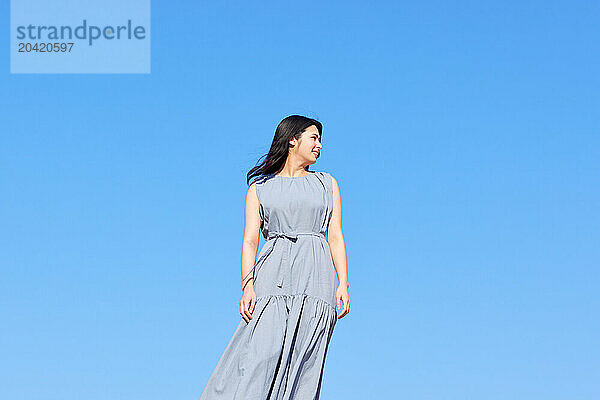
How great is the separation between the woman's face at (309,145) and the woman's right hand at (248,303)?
1.15 m

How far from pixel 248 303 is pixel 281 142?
4.45 ft

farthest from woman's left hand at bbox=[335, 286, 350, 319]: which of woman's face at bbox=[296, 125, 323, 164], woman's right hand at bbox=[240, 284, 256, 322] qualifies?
woman's face at bbox=[296, 125, 323, 164]

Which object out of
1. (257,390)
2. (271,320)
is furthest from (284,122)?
(257,390)

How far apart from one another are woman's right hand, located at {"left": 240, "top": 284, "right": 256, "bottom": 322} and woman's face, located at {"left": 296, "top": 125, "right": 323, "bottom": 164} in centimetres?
115

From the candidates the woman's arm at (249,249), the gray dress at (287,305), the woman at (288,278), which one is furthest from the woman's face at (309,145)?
the woman's arm at (249,249)

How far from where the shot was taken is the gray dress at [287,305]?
7.24 meters

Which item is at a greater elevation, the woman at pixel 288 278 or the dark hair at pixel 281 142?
the dark hair at pixel 281 142

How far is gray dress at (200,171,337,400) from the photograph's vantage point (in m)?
7.24

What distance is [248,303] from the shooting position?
7551 mm

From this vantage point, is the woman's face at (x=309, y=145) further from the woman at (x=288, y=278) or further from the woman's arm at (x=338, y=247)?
the woman's arm at (x=338, y=247)

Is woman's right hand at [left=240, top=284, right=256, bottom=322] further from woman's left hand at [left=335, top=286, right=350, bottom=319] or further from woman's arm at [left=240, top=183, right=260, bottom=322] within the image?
woman's left hand at [left=335, top=286, right=350, bottom=319]

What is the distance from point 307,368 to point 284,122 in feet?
6.60

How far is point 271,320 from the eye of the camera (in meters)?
7.37

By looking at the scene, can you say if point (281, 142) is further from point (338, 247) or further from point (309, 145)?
point (338, 247)
